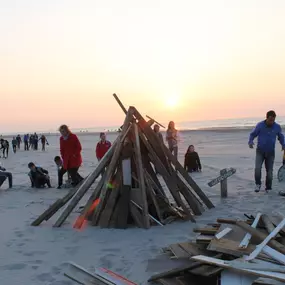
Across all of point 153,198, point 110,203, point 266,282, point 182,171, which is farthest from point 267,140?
point 266,282

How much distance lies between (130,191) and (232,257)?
9.07ft

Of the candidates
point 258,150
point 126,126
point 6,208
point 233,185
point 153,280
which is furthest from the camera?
point 233,185

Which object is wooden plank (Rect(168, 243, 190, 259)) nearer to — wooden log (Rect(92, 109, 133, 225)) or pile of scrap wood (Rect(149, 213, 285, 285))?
pile of scrap wood (Rect(149, 213, 285, 285))

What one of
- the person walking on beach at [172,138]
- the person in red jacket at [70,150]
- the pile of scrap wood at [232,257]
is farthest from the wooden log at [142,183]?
the person walking on beach at [172,138]

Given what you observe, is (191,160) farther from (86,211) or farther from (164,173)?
(86,211)

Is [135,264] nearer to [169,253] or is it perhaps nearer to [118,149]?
[169,253]

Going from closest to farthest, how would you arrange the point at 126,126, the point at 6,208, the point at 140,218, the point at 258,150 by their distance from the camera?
1. the point at 140,218
2. the point at 126,126
3. the point at 6,208
4. the point at 258,150

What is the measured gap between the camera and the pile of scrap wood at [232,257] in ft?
12.6

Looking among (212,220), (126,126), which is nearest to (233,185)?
(212,220)

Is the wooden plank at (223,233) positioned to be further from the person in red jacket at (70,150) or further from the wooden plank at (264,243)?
the person in red jacket at (70,150)

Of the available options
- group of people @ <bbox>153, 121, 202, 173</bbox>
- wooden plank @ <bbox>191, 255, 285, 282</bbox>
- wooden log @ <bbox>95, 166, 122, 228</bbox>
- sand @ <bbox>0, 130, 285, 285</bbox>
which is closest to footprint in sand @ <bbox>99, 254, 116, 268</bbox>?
sand @ <bbox>0, 130, 285, 285</bbox>

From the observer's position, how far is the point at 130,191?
22.2 ft

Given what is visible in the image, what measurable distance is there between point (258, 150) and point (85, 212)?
4.55m

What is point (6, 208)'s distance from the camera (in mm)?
8555
